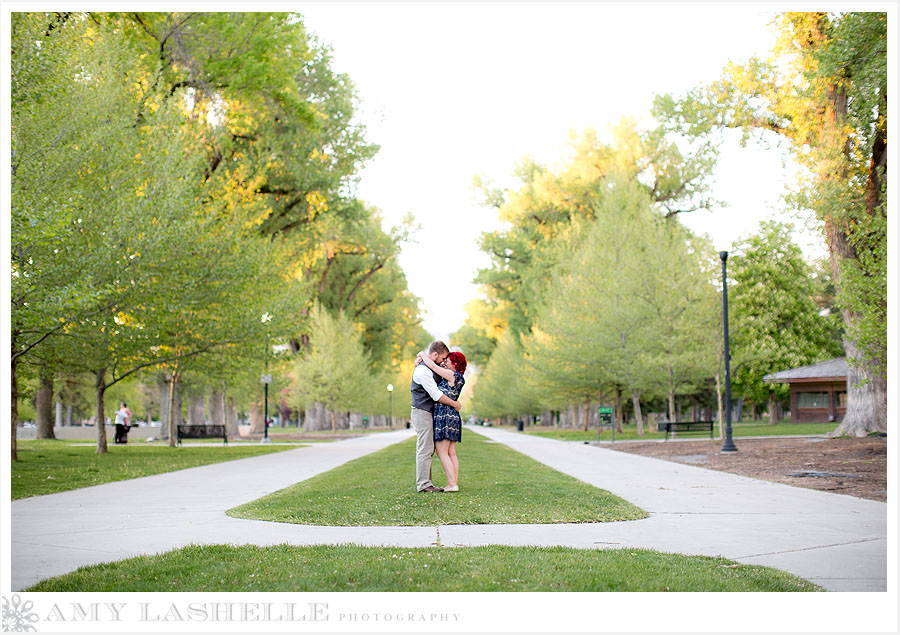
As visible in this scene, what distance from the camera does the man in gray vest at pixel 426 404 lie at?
915 cm

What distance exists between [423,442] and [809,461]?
10109mm

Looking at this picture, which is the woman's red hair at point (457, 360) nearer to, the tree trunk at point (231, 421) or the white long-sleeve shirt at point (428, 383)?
the white long-sleeve shirt at point (428, 383)

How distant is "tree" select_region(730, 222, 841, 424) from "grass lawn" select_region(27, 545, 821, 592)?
43.5m

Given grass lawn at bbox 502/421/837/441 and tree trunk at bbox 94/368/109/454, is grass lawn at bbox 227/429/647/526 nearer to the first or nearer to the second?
tree trunk at bbox 94/368/109/454

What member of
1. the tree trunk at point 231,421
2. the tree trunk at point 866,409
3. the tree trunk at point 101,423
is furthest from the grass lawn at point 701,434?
the tree trunk at point 101,423

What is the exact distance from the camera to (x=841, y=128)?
724 inches

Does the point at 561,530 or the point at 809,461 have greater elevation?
the point at 561,530

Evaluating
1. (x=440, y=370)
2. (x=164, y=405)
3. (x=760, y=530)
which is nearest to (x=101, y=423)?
(x=440, y=370)

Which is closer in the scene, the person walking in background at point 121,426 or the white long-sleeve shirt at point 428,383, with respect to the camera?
the white long-sleeve shirt at point 428,383

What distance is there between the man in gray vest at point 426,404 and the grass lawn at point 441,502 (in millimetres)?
322

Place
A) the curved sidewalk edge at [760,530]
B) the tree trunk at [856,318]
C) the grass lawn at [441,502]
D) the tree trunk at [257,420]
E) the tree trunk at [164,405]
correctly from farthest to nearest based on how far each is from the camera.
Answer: the tree trunk at [257,420], the tree trunk at [164,405], the tree trunk at [856,318], the grass lawn at [441,502], the curved sidewalk edge at [760,530]

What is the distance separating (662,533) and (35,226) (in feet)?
27.8

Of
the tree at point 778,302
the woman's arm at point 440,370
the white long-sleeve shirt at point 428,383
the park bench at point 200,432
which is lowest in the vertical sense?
the park bench at point 200,432

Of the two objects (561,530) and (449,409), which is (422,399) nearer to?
(449,409)
